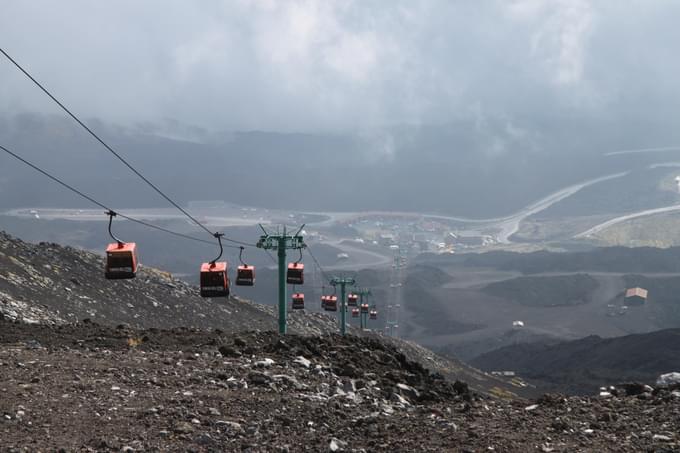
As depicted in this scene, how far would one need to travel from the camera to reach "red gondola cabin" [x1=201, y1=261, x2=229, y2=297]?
2122 centimetres

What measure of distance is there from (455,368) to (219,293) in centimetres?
5509

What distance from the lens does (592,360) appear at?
344ft

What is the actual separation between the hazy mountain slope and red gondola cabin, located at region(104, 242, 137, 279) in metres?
60.4

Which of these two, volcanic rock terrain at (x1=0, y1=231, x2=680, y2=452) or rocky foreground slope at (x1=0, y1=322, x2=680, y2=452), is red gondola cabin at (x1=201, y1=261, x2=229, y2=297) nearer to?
volcanic rock terrain at (x1=0, y1=231, x2=680, y2=452)

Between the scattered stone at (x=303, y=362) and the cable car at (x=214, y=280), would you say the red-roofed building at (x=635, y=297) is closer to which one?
the cable car at (x=214, y=280)

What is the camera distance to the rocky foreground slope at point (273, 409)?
34.8 feet

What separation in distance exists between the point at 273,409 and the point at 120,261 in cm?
784

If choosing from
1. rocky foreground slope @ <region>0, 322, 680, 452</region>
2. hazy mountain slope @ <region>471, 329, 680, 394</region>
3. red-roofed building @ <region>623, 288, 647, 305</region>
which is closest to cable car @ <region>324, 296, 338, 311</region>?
hazy mountain slope @ <region>471, 329, 680, 394</region>

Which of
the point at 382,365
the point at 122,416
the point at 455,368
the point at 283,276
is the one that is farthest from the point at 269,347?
the point at 455,368

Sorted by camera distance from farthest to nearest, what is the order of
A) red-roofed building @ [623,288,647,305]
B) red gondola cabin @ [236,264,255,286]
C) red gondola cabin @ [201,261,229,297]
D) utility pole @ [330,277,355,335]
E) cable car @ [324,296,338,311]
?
red-roofed building @ [623,288,647,305], utility pole @ [330,277,355,335], cable car @ [324,296,338,311], red gondola cabin @ [236,264,255,286], red gondola cabin @ [201,261,229,297]

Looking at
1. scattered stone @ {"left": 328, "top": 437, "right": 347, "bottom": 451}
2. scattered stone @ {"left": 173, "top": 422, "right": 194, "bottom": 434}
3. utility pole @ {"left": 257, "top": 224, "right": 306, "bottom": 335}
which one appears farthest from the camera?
utility pole @ {"left": 257, "top": 224, "right": 306, "bottom": 335}

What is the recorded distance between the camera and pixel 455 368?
7319 centimetres

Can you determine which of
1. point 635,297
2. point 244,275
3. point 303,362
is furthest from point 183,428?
point 635,297

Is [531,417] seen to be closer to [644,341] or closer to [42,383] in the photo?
[42,383]
